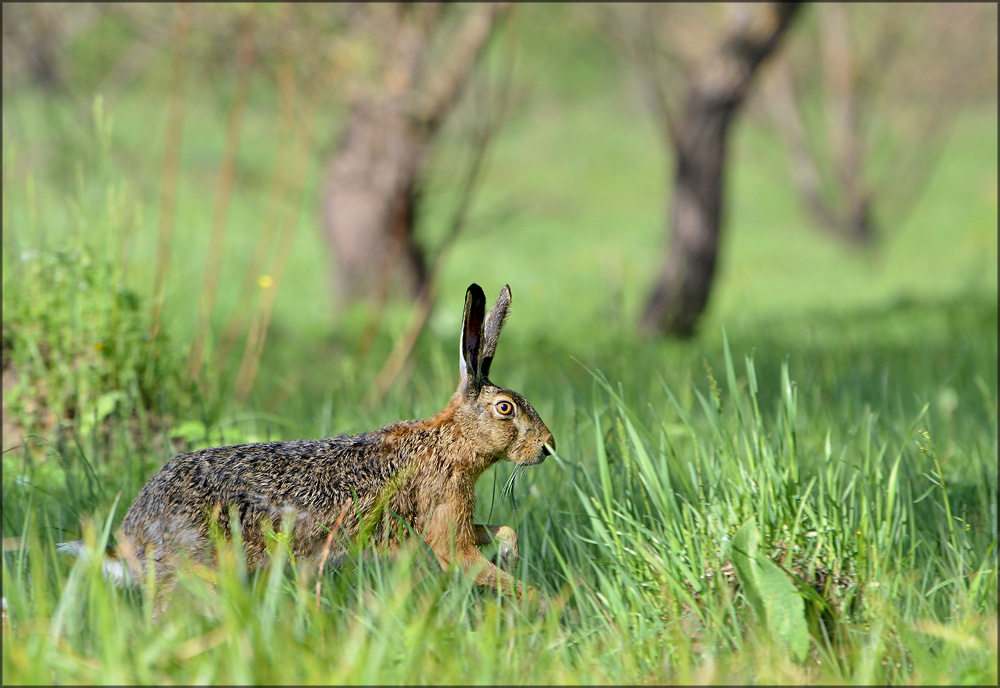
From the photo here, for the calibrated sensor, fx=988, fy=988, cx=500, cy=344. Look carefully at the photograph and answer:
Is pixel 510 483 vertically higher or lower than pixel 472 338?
lower

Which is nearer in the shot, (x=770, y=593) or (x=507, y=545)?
(x=770, y=593)

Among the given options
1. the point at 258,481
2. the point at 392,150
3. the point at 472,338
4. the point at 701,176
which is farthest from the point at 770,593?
the point at 392,150

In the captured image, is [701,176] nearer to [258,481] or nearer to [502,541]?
[502,541]

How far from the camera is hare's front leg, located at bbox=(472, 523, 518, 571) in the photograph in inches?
107

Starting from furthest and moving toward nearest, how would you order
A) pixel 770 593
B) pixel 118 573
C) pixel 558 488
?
pixel 558 488 < pixel 118 573 < pixel 770 593

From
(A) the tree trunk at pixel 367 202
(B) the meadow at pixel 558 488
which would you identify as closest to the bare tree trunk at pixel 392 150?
(A) the tree trunk at pixel 367 202

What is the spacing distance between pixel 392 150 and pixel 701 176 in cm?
291

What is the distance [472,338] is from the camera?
274cm

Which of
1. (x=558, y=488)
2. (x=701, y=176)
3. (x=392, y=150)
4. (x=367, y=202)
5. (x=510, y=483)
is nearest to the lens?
(x=510, y=483)

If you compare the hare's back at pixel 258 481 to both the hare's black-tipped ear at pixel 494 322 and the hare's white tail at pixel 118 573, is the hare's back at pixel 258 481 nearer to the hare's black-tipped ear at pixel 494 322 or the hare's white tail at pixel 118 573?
the hare's white tail at pixel 118 573

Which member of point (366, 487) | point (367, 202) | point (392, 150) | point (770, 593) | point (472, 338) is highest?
point (392, 150)

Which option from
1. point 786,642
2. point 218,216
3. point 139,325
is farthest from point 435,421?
point 218,216

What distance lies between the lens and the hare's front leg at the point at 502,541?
272 centimetres

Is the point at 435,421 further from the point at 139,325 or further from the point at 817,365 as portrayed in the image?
the point at 817,365
